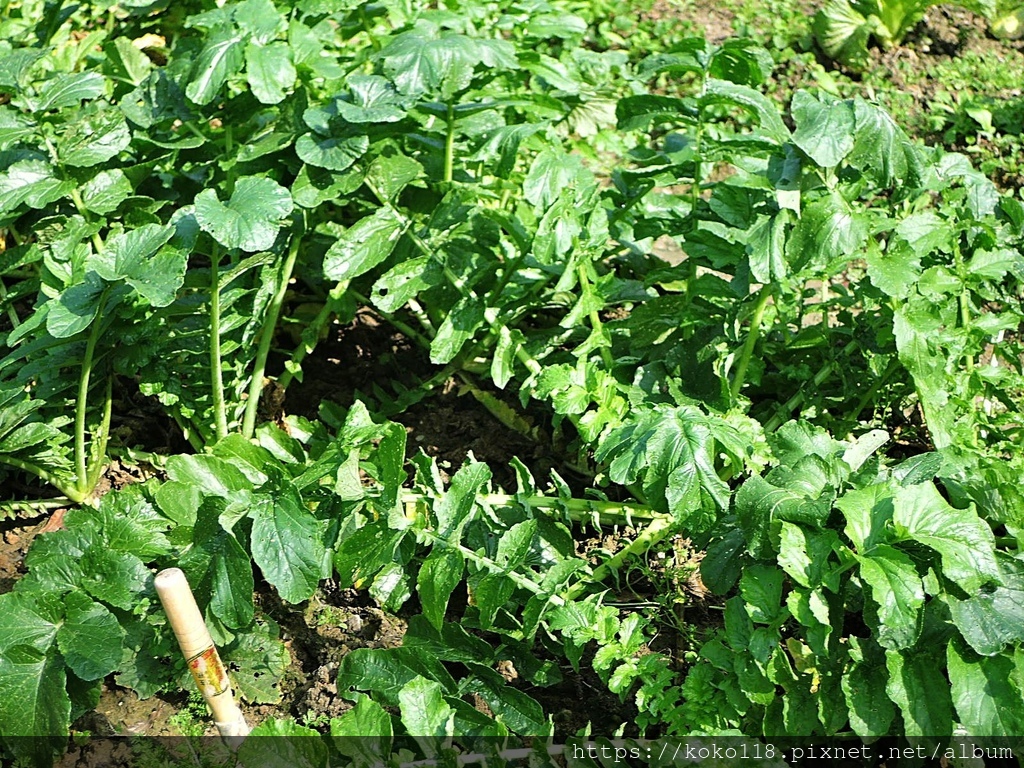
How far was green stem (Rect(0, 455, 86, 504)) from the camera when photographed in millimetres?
2721

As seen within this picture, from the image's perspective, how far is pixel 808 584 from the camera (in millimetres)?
1953

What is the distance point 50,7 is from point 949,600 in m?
3.08

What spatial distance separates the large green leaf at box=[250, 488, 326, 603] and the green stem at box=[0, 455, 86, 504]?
37.9 inches

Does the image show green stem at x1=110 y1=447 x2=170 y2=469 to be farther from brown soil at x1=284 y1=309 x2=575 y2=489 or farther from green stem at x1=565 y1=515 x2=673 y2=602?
green stem at x1=565 y1=515 x2=673 y2=602

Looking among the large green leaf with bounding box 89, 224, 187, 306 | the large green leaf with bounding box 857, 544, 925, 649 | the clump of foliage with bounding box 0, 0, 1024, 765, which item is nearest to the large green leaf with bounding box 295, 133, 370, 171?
the clump of foliage with bounding box 0, 0, 1024, 765

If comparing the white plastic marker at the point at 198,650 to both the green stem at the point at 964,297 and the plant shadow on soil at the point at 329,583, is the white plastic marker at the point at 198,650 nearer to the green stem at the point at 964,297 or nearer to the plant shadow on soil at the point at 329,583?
the plant shadow on soil at the point at 329,583

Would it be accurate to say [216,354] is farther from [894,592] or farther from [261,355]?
[894,592]

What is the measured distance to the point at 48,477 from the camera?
9.27 feet

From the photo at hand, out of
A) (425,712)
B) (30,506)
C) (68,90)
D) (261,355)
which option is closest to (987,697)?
(425,712)

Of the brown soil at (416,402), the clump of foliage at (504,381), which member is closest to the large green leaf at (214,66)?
the clump of foliage at (504,381)

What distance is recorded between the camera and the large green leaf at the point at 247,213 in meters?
2.37

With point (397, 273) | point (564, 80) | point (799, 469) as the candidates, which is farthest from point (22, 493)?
point (799, 469)

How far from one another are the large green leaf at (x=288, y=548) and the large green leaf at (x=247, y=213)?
2.06 ft

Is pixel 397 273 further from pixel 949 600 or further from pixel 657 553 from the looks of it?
pixel 949 600
